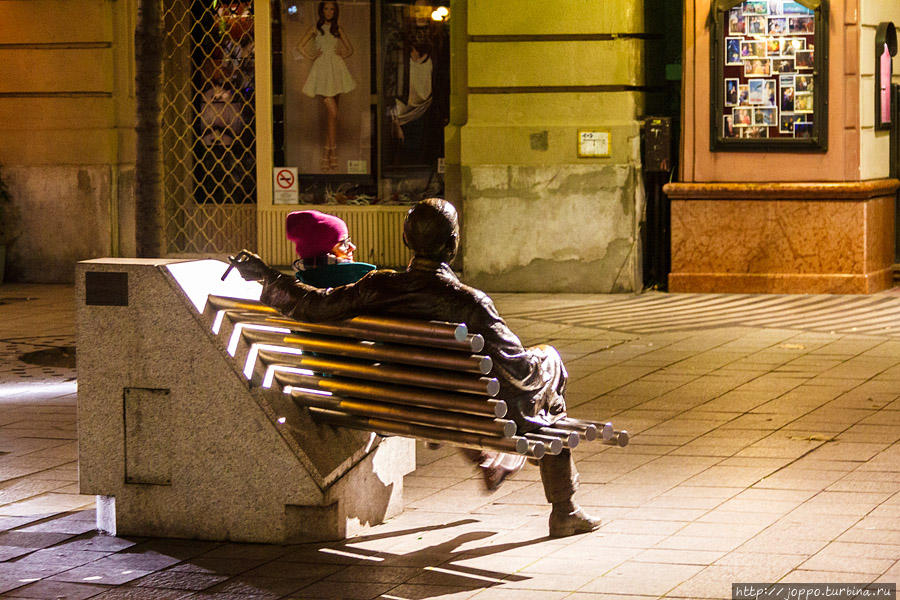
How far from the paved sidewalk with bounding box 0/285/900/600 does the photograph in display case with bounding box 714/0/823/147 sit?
398cm

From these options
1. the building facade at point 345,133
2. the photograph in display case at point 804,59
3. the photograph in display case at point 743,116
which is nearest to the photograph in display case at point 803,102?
the photograph in display case at point 804,59

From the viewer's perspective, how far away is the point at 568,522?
18.8 feet

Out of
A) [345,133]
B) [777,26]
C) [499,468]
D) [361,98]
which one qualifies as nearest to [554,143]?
[777,26]

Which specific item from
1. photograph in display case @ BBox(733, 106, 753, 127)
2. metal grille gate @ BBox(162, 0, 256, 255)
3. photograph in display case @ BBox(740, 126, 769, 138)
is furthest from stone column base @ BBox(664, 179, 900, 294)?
metal grille gate @ BBox(162, 0, 256, 255)

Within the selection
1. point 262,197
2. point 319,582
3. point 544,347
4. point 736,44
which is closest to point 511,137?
point 736,44

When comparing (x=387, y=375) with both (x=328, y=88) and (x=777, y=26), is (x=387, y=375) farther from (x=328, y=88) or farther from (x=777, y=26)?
(x=328, y=88)

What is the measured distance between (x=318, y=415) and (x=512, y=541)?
92 centimetres

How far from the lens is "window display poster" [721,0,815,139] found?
43.1 ft

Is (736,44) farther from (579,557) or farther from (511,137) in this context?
(579,557)

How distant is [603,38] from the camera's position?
13.7 meters

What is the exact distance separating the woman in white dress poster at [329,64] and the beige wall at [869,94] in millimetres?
5361

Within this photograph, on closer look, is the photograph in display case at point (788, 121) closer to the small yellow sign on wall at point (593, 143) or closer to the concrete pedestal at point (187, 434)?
the small yellow sign on wall at point (593, 143)

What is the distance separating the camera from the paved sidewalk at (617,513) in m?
5.17

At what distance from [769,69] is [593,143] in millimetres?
1723
